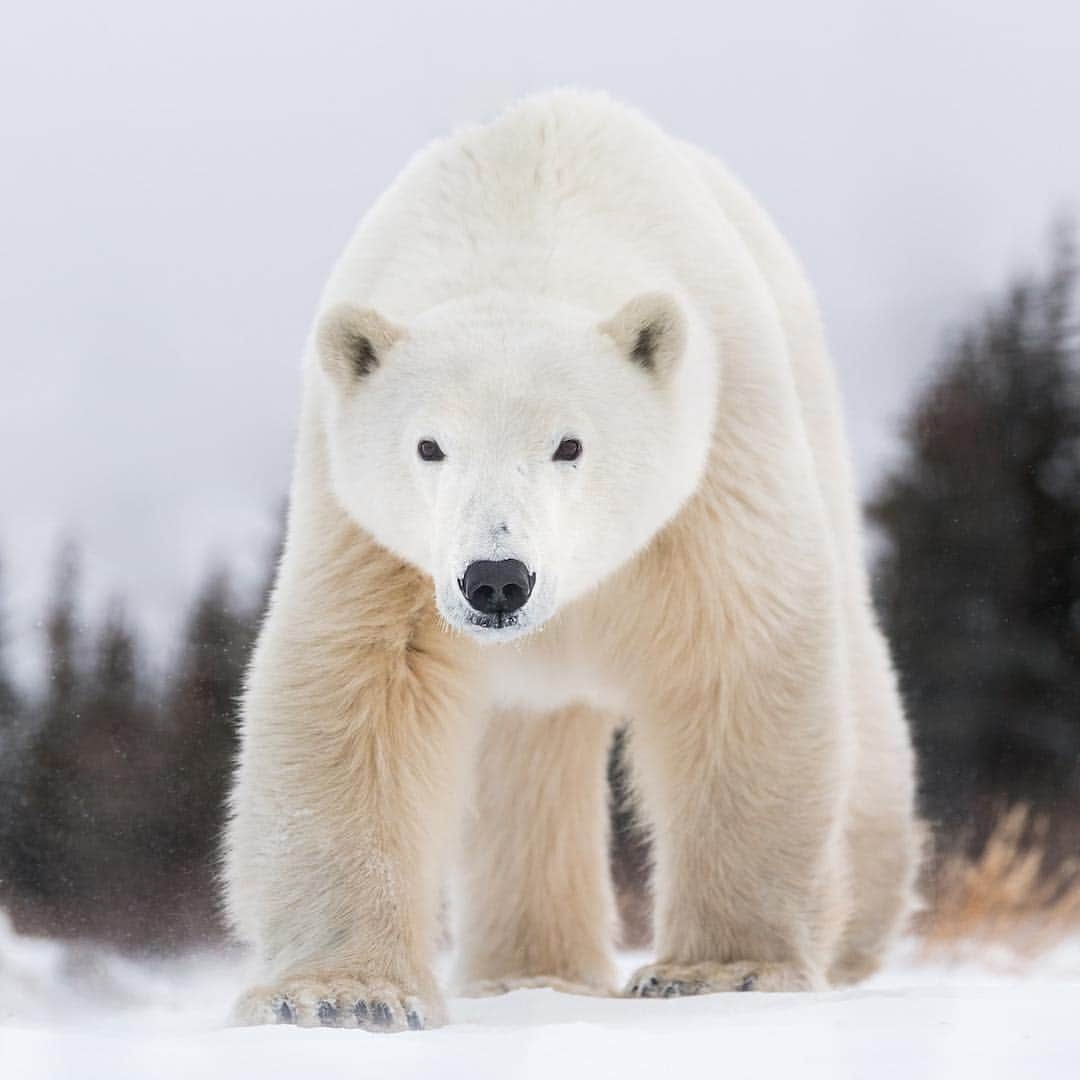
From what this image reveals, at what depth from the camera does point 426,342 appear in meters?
4.66

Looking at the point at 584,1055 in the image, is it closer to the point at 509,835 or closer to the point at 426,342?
the point at 426,342

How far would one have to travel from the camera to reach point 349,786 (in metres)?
4.98

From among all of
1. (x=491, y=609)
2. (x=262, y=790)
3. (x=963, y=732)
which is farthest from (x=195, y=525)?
(x=491, y=609)

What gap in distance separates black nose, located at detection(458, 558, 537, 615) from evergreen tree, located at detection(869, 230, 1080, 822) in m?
11.4

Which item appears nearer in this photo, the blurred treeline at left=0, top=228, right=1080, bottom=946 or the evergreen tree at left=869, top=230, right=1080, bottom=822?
the blurred treeline at left=0, top=228, right=1080, bottom=946

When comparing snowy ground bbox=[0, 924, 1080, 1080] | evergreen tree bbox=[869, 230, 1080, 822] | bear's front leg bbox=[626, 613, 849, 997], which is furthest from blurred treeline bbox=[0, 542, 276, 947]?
snowy ground bbox=[0, 924, 1080, 1080]

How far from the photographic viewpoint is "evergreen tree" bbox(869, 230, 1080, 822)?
16016mm

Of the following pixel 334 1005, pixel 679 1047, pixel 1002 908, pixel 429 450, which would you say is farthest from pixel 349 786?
pixel 1002 908

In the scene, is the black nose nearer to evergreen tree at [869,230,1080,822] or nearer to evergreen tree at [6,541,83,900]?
evergreen tree at [6,541,83,900]

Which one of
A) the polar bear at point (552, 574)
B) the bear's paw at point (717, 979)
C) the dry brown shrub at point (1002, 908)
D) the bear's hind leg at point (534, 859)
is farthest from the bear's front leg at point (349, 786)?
the dry brown shrub at point (1002, 908)

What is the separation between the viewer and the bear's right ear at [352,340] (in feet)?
15.3

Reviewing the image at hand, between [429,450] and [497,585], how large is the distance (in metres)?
0.55

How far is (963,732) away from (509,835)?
1013cm

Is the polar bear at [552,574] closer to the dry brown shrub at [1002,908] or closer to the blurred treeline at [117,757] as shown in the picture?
the dry brown shrub at [1002,908]
